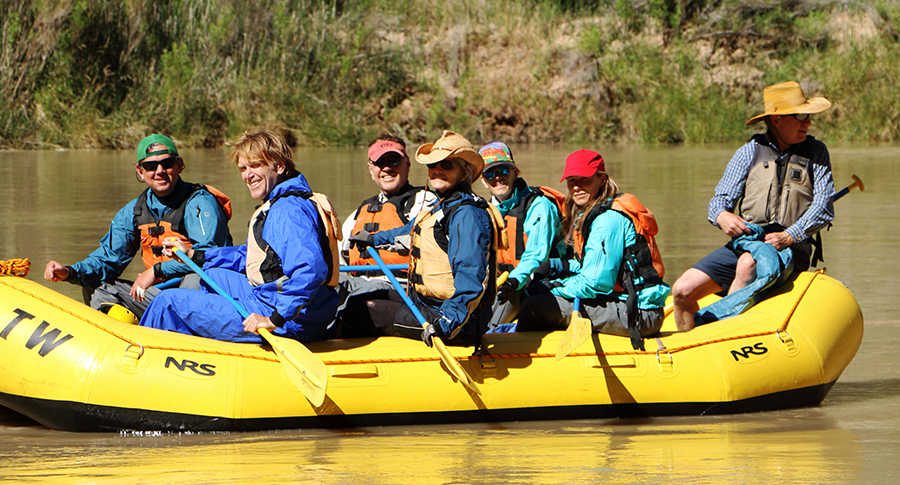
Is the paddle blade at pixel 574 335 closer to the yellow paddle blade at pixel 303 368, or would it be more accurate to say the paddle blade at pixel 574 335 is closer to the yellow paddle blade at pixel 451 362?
the yellow paddle blade at pixel 451 362

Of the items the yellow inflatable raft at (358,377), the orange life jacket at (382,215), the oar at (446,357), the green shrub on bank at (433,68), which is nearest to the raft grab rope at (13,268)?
the yellow inflatable raft at (358,377)

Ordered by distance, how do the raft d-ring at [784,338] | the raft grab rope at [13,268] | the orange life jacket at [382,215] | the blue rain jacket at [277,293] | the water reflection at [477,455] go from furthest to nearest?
Answer: 1. the orange life jacket at [382,215]
2. the raft d-ring at [784,338]
3. the raft grab rope at [13,268]
4. the blue rain jacket at [277,293]
5. the water reflection at [477,455]

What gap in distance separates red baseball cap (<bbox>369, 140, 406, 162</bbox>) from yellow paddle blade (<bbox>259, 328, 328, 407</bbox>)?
1438 millimetres

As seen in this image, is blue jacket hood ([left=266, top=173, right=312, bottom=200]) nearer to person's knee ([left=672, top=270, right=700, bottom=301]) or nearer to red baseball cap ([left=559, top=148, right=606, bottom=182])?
red baseball cap ([left=559, top=148, right=606, bottom=182])

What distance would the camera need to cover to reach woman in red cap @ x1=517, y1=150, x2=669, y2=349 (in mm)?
4168

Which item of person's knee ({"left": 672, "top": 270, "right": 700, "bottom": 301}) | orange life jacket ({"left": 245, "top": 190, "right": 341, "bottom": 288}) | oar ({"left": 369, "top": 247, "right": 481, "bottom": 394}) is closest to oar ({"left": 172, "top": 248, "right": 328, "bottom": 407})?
orange life jacket ({"left": 245, "top": 190, "right": 341, "bottom": 288})

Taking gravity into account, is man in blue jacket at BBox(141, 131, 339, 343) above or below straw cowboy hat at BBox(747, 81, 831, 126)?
below

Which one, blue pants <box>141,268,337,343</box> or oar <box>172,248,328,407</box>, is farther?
blue pants <box>141,268,337,343</box>

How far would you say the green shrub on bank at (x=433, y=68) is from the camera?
18359 mm

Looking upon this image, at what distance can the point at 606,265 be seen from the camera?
4180mm

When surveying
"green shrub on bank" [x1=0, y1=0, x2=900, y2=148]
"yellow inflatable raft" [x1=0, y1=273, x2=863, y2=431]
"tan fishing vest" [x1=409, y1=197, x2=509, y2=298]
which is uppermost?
"green shrub on bank" [x1=0, y1=0, x2=900, y2=148]

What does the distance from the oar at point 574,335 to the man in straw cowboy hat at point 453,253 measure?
1.05 ft

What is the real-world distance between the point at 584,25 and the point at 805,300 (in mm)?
18911

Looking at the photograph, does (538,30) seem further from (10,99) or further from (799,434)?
(799,434)
